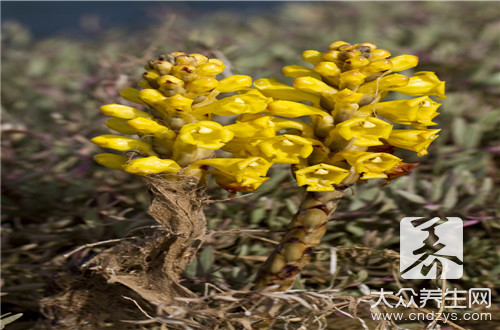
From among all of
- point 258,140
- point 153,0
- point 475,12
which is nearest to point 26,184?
point 258,140

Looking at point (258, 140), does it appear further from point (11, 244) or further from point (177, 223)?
point (11, 244)

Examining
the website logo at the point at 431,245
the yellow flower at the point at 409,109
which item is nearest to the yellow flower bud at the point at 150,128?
the yellow flower at the point at 409,109

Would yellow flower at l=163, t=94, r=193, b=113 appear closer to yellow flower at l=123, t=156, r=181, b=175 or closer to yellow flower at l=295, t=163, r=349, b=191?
yellow flower at l=123, t=156, r=181, b=175

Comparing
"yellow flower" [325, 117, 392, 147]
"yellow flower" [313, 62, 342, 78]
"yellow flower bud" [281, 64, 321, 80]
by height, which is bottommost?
"yellow flower" [325, 117, 392, 147]

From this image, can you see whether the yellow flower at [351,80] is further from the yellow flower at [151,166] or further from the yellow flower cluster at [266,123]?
the yellow flower at [151,166]

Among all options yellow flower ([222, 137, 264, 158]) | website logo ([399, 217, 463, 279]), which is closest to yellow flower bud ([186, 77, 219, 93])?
yellow flower ([222, 137, 264, 158])

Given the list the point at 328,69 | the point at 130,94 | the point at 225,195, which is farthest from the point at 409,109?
the point at 225,195

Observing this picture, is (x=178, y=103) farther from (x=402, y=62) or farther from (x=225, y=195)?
(x=225, y=195)

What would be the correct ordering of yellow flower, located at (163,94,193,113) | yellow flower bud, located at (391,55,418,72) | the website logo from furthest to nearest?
the website logo
yellow flower bud, located at (391,55,418,72)
yellow flower, located at (163,94,193,113)
